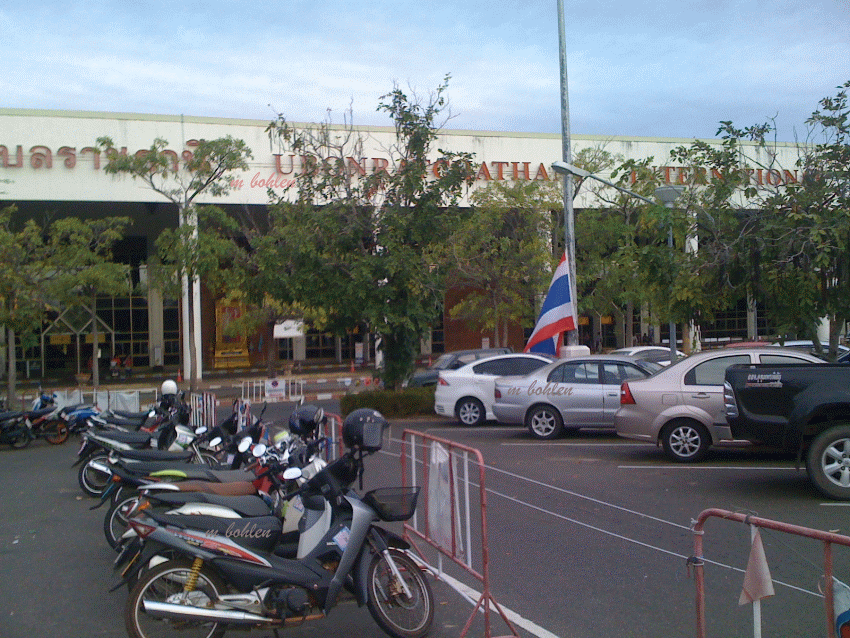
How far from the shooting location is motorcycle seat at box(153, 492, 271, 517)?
219 inches

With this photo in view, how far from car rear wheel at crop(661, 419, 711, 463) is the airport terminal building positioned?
1459 cm

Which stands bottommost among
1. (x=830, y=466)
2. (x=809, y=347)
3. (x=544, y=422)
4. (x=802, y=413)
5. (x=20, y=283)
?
(x=544, y=422)

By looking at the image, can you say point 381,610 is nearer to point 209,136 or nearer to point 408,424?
point 408,424

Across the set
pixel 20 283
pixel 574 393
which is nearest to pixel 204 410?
pixel 574 393

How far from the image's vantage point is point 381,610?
5250 millimetres

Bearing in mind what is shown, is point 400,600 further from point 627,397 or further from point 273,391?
point 273,391

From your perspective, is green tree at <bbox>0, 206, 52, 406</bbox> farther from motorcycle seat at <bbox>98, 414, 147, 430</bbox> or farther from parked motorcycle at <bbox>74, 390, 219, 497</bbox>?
parked motorcycle at <bbox>74, 390, 219, 497</bbox>

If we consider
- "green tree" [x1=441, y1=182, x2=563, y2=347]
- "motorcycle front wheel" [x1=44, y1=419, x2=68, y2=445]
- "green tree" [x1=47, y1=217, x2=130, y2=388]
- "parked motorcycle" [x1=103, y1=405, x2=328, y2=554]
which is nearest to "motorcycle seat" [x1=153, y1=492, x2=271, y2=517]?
"parked motorcycle" [x1=103, y1=405, x2=328, y2=554]

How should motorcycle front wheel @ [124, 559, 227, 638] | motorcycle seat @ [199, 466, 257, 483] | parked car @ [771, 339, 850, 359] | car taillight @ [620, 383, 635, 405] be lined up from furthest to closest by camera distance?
parked car @ [771, 339, 850, 359] < car taillight @ [620, 383, 635, 405] < motorcycle seat @ [199, 466, 257, 483] < motorcycle front wheel @ [124, 559, 227, 638]

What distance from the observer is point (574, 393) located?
1459 cm

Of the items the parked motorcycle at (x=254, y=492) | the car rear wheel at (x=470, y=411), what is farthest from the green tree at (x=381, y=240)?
the parked motorcycle at (x=254, y=492)

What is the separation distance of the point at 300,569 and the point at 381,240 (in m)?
14.3

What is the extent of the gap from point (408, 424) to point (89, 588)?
12404 millimetres

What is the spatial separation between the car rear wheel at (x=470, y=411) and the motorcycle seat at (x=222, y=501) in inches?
470
